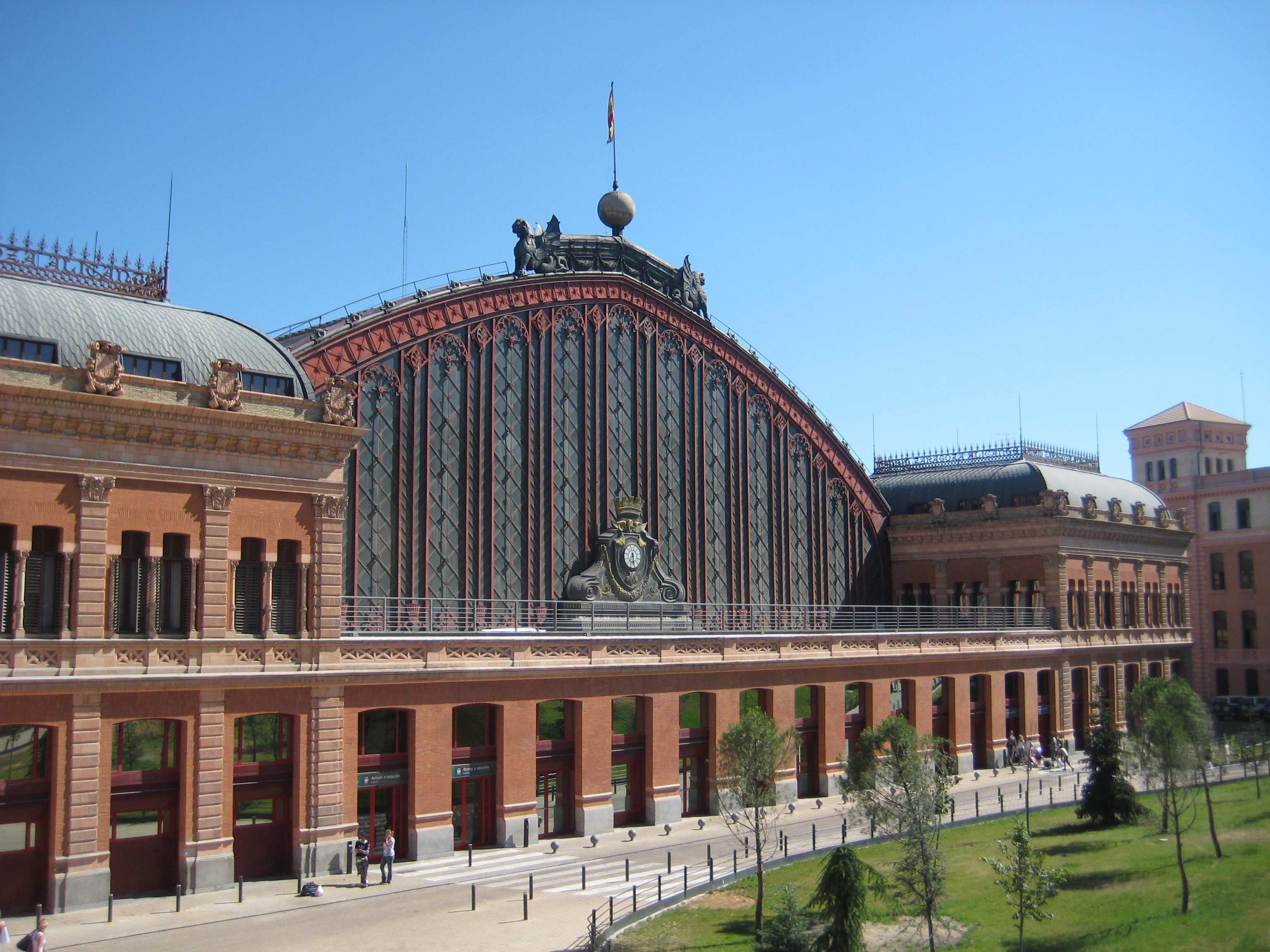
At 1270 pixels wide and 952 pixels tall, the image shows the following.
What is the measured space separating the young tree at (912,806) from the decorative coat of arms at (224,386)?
22272 mm

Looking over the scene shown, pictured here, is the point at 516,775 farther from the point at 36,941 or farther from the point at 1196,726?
the point at 1196,726

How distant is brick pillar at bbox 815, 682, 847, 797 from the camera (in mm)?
55688

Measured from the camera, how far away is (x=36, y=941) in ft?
88.5

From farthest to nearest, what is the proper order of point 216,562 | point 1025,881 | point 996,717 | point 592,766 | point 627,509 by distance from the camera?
1. point 996,717
2. point 627,509
3. point 592,766
4. point 216,562
5. point 1025,881

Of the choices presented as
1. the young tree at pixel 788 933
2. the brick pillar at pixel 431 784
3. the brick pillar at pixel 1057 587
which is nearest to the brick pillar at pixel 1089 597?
the brick pillar at pixel 1057 587

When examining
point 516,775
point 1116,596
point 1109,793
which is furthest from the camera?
point 1116,596

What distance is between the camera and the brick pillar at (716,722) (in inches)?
1986

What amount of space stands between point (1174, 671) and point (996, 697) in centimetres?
2548

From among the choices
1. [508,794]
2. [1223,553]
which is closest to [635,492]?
[508,794]

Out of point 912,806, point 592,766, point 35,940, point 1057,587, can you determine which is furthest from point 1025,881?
point 1057,587

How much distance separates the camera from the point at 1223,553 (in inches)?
3661

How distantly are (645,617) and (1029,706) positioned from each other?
2635cm

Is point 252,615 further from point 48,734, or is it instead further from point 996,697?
point 996,697

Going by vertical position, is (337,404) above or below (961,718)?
above
